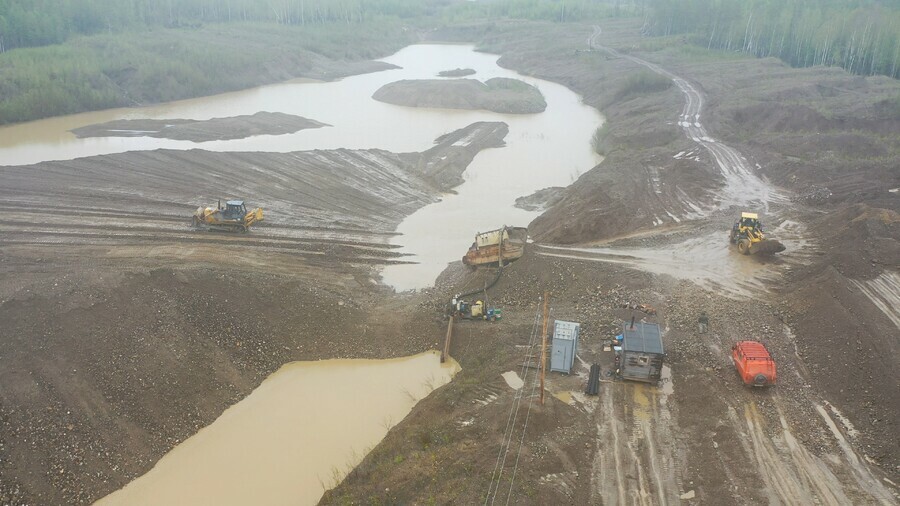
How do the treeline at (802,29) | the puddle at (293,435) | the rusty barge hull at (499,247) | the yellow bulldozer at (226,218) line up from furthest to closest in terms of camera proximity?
the treeline at (802,29) < the yellow bulldozer at (226,218) < the rusty barge hull at (499,247) < the puddle at (293,435)

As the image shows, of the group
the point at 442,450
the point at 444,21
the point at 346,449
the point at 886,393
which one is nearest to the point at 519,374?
the point at 442,450

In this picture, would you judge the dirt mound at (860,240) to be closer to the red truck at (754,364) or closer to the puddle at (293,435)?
the red truck at (754,364)

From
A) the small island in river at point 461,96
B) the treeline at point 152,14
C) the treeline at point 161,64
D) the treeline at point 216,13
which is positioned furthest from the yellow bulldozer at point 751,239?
the treeline at point 216,13

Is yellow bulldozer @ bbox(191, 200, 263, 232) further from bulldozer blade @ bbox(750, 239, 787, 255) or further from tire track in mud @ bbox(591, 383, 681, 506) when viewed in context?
bulldozer blade @ bbox(750, 239, 787, 255)

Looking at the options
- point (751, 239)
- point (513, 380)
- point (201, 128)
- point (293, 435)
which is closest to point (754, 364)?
point (513, 380)

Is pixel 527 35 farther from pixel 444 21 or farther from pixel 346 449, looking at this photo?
pixel 346 449
